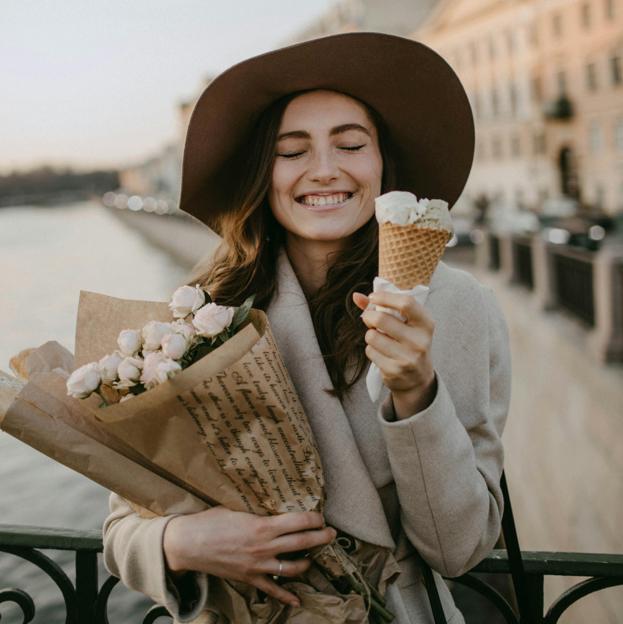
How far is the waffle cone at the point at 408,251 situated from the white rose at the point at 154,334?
410 millimetres

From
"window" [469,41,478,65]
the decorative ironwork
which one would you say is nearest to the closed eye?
the decorative ironwork

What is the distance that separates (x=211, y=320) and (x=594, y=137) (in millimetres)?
42312

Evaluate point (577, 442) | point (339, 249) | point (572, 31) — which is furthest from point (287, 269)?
point (572, 31)

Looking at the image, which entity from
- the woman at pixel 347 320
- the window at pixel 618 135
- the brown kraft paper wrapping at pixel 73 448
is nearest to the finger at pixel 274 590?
the woman at pixel 347 320

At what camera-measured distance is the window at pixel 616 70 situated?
3644cm

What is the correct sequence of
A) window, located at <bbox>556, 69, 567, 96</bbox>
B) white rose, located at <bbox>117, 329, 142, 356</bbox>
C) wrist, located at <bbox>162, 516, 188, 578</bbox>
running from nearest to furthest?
white rose, located at <bbox>117, 329, 142, 356</bbox>
wrist, located at <bbox>162, 516, 188, 578</bbox>
window, located at <bbox>556, 69, 567, 96</bbox>

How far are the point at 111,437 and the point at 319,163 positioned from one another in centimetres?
79

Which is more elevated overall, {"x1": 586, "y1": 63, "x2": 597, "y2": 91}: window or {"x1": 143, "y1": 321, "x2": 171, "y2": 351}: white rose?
{"x1": 586, "y1": 63, "x2": 597, "y2": 91}: window

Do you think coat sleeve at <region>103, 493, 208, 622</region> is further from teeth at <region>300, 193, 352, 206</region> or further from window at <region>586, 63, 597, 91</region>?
window at <region>586, 63, 597, 91</region>

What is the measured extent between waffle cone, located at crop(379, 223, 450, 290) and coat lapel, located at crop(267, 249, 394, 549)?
13.8 inches

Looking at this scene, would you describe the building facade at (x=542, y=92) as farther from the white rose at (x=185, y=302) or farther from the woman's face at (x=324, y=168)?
the white rose at (x=185, y=302)

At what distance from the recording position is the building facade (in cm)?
3747

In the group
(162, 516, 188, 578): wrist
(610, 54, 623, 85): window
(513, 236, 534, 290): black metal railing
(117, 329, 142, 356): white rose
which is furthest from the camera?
(610, 54, 623, 85): window

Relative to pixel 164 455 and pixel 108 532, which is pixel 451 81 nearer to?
pixel 164 455
